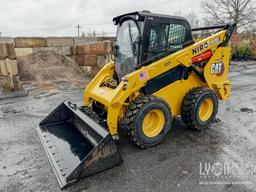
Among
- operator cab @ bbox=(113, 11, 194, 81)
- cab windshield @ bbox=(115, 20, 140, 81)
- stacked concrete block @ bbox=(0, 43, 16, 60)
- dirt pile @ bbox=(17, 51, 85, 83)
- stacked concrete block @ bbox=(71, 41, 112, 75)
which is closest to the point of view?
operator cab @ bbox=(113, 11, 194, 81)

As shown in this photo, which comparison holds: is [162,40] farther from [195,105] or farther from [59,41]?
[59,41]

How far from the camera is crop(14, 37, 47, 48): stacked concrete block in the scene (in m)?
10.2

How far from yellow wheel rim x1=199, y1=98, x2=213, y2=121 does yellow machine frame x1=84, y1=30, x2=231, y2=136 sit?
Answer: 340 millimetres

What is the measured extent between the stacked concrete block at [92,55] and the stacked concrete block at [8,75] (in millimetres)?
3154

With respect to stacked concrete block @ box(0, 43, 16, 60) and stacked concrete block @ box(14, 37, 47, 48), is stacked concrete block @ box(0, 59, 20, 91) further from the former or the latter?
stacked concrete block @ box(14, 37, 47, 48)

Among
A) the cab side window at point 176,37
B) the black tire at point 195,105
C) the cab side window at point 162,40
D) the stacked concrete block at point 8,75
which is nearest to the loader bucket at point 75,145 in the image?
the cab side window at point 162,40

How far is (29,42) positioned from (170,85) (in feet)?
29.7

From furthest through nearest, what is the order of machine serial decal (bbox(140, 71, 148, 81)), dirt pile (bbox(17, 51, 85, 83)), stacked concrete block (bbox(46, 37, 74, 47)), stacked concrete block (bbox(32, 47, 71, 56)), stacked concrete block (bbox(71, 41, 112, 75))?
stacked concrete block (bbox(46, 37, 74, 47))
stacked concrete block (bbox(32, 47, 71, 56))
dirt pile (bbox(17, 51, 85, 83))
stacked concrete block (bbox(71, 41, 112, 75))
machine serial decal (bbox(140, 71, 148, 81))

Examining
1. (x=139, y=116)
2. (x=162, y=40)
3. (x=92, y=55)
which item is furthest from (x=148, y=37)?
(x=92, y=55)

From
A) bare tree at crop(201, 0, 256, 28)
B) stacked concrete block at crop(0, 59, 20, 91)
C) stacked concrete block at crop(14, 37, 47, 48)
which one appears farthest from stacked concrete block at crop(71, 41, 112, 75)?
bare tree at crop(201, 0, 256, 28)

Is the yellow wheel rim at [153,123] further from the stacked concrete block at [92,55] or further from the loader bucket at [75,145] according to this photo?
the stacked concrete block at [92,55]

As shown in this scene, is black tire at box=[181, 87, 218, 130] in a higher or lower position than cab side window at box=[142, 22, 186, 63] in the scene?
lower

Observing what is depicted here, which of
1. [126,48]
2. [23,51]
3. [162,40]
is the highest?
[162,40]

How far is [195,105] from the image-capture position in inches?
146
